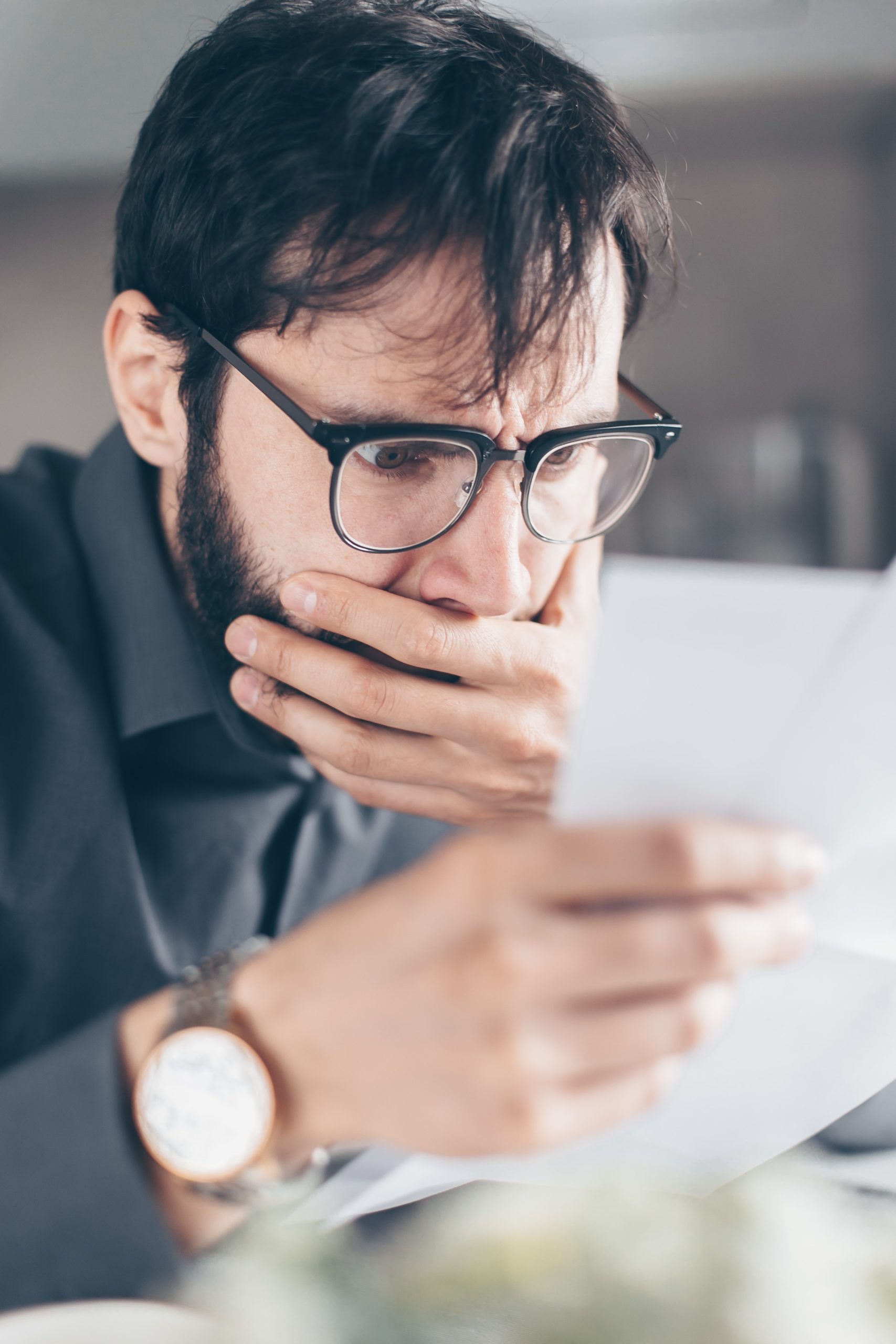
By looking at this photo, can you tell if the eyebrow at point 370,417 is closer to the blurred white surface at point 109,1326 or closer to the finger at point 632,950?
the finger at point 632,950

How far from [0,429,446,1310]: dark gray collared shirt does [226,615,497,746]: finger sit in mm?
82

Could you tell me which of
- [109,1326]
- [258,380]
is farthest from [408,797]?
[109,1326]

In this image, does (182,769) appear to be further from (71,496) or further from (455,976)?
(455,976)

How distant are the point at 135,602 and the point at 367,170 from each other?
47 cm

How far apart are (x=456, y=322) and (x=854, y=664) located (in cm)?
58

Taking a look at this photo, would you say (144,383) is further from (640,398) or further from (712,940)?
(712,940)

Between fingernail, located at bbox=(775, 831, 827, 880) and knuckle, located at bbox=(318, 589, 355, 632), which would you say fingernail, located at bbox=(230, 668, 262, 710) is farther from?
fingernail, located at bbox=(775, 831, 827, 880)

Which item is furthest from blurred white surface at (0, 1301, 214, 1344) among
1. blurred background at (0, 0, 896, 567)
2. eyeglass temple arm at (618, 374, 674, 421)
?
blurred background at (0, 0, 896, 567)

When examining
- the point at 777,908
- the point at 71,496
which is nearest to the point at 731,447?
the point at 71,496

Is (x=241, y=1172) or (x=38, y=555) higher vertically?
(x=38, y=555)

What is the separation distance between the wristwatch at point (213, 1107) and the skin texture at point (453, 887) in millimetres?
12

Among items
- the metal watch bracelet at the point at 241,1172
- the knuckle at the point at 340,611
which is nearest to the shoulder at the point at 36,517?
the knuckle at the point at 340,611

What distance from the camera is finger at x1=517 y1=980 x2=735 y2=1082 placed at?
0.44 m

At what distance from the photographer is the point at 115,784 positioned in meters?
0.99
